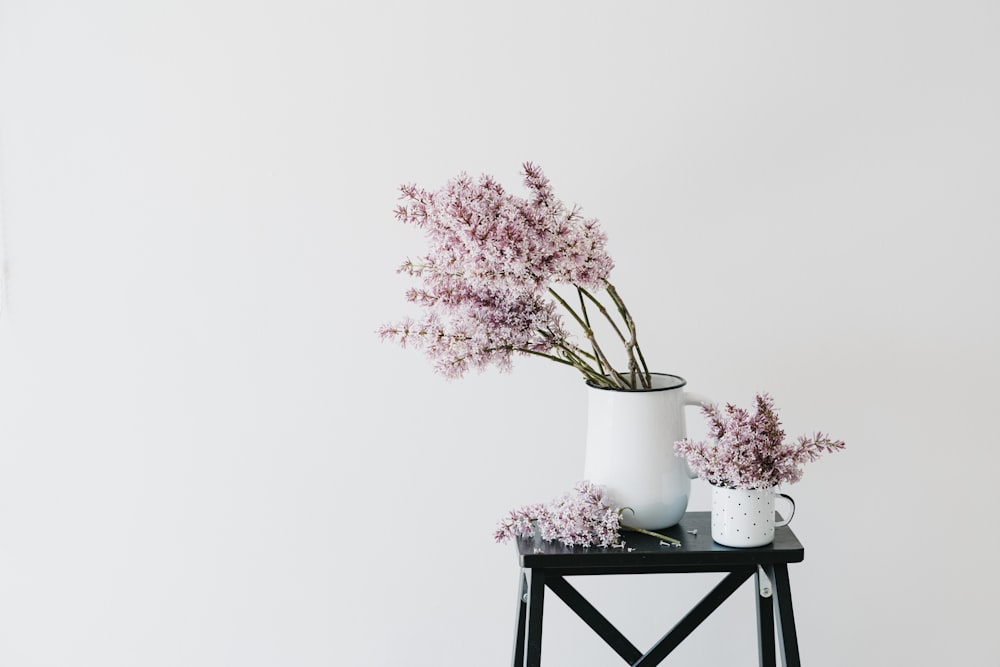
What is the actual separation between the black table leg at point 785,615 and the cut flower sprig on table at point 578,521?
5.7 inches

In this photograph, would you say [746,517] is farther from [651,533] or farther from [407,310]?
[407,310]

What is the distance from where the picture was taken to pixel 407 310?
164 cm

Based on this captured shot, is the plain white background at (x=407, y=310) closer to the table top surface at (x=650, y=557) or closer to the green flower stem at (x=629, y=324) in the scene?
the green flower stem at (x=629, y=324)

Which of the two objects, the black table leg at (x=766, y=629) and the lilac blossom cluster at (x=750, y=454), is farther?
the black table leg at (x=766, y=629)

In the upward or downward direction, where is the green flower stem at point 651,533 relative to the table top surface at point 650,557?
upward

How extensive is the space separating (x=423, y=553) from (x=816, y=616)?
74 centimetres

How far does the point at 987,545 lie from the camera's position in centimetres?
167

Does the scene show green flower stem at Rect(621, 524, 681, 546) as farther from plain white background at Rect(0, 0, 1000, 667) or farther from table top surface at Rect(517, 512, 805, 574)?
plain white background at Rect(0, 0, 1000, 667)

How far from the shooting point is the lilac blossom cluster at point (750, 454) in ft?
4.03

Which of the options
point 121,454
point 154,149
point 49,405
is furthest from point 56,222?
point 121,454

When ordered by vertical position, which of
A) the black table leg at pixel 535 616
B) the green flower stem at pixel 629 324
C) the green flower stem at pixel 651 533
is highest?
the green flower stem at pixel 629 324

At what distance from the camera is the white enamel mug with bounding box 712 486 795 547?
4.09ft

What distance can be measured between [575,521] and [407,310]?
1.85ft

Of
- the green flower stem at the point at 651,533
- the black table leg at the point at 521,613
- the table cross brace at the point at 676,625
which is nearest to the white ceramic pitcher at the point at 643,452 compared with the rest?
the green flower stem at the point at 651,533
